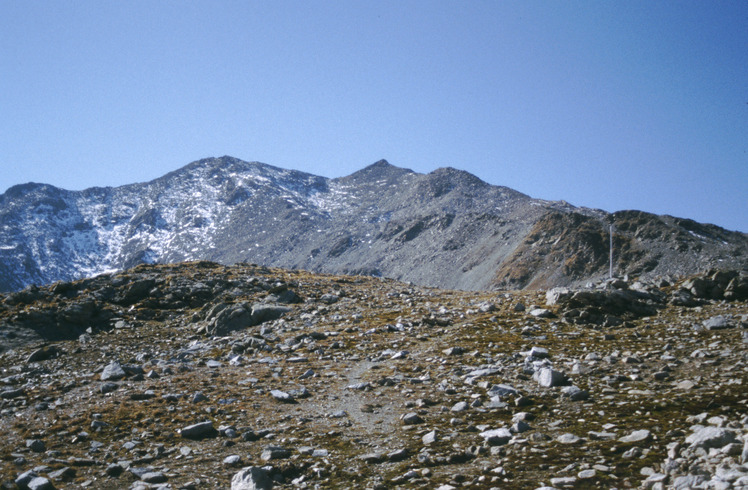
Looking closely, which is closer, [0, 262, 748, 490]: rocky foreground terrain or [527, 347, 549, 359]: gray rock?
[0, 262, 748, 490]: rocky foreground terrain

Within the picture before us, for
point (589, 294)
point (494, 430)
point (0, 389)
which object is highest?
point (589, 294)

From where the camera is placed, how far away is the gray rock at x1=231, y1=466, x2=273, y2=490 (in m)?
10.5

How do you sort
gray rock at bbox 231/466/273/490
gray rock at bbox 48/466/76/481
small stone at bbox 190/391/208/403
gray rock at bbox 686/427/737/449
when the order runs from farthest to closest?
small stone at bbox 190/391/208/403
gray rock at bbox 48/466/76/481
gray rock at bbox 231/466/273/490
gray rock at bbox 686/427/737/449

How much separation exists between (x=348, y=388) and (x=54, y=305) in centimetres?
2713

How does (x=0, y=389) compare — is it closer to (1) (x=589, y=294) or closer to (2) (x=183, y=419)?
(2) (x=183, y=419)

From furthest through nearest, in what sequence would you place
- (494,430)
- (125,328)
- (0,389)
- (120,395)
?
(125,328), (0,389), (120,395), (494,430)

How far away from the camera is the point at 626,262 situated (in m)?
122

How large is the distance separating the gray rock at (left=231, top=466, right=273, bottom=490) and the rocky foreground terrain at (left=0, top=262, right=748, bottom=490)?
1.5 inches

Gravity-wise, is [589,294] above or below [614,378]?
above

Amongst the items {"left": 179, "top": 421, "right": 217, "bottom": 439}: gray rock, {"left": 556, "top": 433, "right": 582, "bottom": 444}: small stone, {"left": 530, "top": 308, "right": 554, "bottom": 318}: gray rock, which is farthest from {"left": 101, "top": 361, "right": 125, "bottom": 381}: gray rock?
{"left": 530, "top": 308, "right": 554, "bottom": 318}: gray rock

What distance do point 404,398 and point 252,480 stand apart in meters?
6.43

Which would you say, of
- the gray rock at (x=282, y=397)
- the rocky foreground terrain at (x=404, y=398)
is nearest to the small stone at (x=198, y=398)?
the rocky foreground terrain at (x=404, y=398)

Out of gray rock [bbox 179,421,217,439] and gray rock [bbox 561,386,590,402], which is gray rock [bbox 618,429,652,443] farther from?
gray rock [bbox 179,421,217,439]

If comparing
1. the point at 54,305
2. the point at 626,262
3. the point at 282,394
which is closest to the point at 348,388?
the point at 282,394
